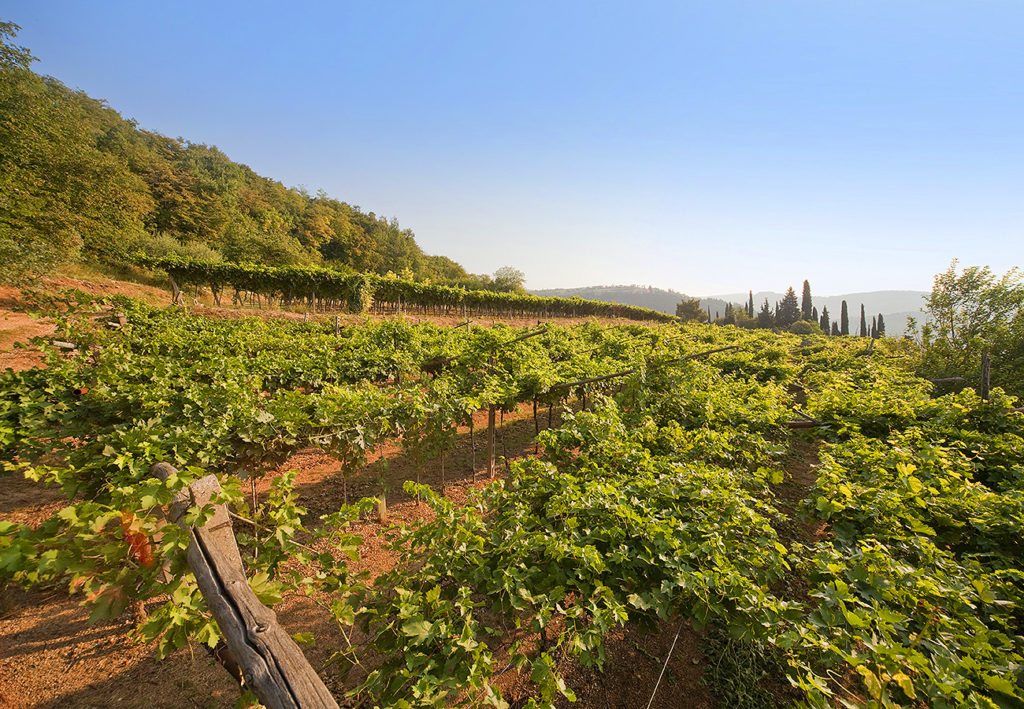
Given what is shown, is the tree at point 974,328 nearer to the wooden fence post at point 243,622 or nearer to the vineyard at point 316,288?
the wooden fence post at point 243,622

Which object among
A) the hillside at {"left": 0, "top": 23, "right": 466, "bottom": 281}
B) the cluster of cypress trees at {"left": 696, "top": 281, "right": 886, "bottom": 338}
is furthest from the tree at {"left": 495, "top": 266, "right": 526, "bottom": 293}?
the cluster of cypress trees at {"left": 696, "top": 281, "right": 886, "bottom": 338}

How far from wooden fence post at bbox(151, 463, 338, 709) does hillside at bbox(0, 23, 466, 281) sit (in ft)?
77.9

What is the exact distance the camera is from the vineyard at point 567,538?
81.0 inches

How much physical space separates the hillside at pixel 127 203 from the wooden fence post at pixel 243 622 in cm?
A: 2373

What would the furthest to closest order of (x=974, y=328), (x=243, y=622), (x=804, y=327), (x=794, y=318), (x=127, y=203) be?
(x=794, y=318), (x=804, y=327), (x=127, y=203), (x=974, y=328), (x=243, y=622)

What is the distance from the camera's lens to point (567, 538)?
9.45 ft

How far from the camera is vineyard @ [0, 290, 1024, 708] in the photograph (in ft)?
6.75

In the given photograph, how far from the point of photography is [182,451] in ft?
13.7

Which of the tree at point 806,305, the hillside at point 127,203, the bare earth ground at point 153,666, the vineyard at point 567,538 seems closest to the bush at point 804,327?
the tree at point 806,305

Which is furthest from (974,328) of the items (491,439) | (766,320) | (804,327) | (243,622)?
(766,320)

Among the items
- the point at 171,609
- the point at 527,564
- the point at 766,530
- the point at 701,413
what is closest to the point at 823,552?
the point at 766,530

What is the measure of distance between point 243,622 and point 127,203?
49.1m

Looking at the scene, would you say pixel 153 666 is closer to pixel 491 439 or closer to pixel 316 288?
pixel 491 439

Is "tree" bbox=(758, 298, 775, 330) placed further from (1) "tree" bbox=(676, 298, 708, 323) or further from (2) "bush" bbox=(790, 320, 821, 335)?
(1) "tree" bbox=(676, 298, 708, 323)
